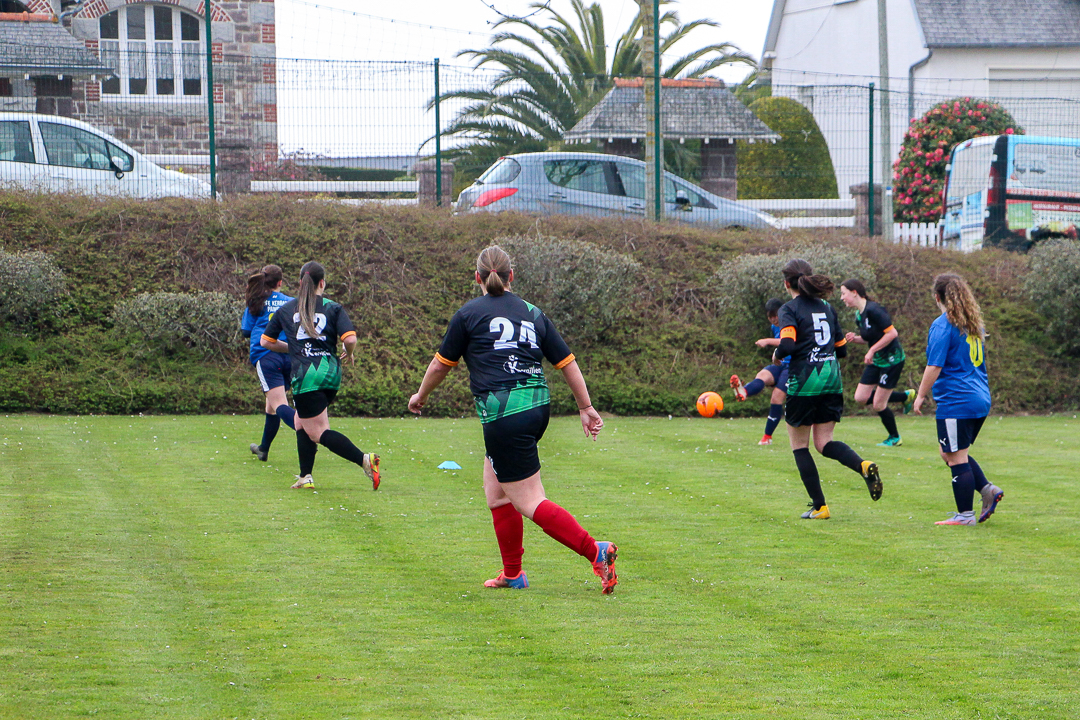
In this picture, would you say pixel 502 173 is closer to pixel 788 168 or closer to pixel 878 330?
A: pixel 788 168

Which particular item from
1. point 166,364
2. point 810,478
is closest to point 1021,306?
point 810,478

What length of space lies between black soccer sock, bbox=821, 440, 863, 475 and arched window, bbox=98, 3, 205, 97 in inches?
686

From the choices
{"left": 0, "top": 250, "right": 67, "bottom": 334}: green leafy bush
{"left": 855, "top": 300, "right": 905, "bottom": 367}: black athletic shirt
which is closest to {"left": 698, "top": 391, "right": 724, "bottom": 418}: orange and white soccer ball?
{"left": 855, "top": 300, "right": 905, "bottom": 367}: black athletic shirt

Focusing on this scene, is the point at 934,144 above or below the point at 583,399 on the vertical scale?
above

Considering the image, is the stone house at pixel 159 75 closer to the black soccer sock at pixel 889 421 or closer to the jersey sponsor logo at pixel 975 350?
the black soccer sock at pixel 889 421

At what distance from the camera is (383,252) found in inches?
701

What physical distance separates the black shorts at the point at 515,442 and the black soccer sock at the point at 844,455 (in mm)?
3040

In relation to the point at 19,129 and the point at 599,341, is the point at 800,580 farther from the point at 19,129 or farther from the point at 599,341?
the point at 19,129

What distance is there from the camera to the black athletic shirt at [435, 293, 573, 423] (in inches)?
237

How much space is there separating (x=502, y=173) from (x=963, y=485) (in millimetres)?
12832

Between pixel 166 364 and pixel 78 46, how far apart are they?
9.79m

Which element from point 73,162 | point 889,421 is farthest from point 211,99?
point 889,421

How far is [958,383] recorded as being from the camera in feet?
26.5

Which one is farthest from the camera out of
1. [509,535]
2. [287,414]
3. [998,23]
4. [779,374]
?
[998,23]
